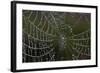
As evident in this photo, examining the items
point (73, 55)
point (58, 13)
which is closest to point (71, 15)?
point (58, 13)

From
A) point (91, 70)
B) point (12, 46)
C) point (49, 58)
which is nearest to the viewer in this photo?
point (12, 46)

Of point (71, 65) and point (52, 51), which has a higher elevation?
point (52, 51)

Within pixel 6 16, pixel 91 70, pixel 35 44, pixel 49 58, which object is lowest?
pixel 91 70

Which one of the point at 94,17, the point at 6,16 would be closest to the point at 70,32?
the point at 94,17

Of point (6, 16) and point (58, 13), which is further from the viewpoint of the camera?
point (58, 13)

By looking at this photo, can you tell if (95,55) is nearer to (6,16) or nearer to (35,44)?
(35,44)

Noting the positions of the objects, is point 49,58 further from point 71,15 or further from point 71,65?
point 71,15

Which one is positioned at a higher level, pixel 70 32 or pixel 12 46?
pixel 70 32

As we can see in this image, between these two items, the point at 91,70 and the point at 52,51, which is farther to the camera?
the point at 91,70

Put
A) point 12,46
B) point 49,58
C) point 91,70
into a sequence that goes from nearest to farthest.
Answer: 1. point 12,46
2. point 49,58
3. point 91,70
